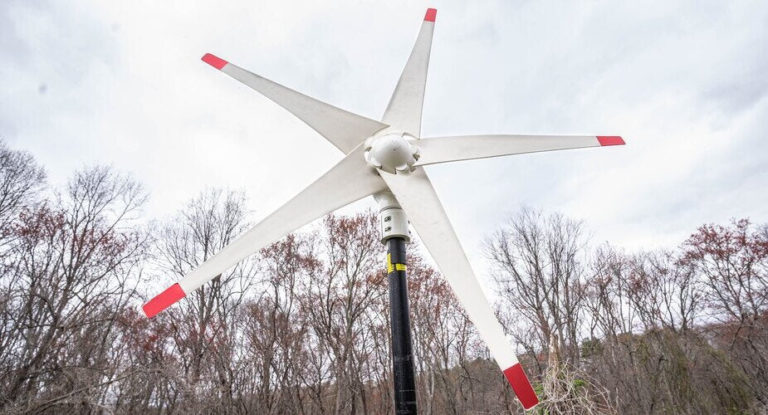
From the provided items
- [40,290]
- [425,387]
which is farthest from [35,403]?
[425,387]

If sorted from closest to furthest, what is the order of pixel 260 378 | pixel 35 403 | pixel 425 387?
pixel 35 403 < pixel 260 378 < pixel 425 387

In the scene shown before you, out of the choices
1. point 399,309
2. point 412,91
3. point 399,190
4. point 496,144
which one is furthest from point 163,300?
point 496,144

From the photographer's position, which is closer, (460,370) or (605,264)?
(605,264)

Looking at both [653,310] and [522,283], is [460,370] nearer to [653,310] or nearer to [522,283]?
[522,283]

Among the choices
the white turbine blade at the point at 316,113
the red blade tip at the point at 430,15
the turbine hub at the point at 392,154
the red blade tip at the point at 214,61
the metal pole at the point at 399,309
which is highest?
the red blade tip at the point at 430,15

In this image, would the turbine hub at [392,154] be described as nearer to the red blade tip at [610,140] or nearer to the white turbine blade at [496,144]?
the white turbine blade at [496,144]

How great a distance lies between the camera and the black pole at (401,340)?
2.63m

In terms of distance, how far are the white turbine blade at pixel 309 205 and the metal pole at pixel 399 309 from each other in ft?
1.80

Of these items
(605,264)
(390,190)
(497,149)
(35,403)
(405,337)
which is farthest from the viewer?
(605,264)

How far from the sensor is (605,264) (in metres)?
20.8

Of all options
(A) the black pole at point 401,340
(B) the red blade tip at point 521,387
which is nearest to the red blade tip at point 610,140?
(A) the black pole at point 401,340

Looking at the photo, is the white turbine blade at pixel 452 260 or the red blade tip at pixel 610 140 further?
the red blade tip at pixel 610 140

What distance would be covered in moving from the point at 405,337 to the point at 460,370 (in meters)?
21.9

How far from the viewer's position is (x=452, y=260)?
133 inches
